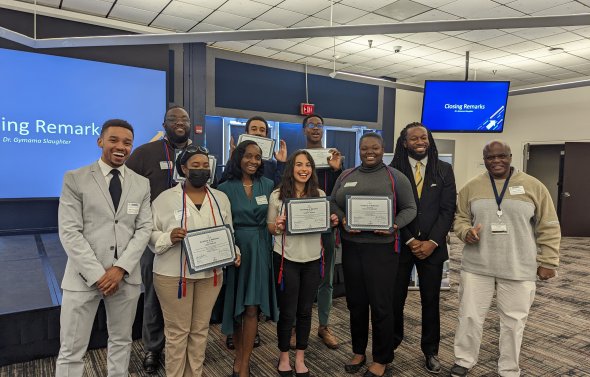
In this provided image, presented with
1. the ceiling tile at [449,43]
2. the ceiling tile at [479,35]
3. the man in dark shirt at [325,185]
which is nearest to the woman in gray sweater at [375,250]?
the man in dark shirt at [325,185]

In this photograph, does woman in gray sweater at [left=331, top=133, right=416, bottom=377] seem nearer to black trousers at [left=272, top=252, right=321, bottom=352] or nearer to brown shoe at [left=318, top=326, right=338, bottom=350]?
black trousers at [left=272, top=252, right=321, bottom=352]

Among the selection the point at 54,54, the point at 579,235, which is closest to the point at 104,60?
the point at 54,54

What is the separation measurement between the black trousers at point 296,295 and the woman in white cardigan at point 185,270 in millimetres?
323

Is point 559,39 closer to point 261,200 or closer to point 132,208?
point 261,200

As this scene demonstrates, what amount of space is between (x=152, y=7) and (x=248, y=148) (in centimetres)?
366

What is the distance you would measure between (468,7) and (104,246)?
484 centimetres

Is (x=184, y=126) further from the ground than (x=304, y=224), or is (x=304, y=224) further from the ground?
(x=184, y=126)

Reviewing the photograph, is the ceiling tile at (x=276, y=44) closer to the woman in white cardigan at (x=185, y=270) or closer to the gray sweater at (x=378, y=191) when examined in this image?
the gray sweater at (x=378, y=191)

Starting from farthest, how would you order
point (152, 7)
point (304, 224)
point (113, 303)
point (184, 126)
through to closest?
point (152, 7), point (184, 126), point (304, 224), point (113, 303)

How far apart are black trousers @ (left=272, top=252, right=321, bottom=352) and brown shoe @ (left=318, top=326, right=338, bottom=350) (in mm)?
579

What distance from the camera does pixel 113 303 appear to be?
1.85m

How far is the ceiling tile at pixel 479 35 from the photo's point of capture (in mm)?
5480

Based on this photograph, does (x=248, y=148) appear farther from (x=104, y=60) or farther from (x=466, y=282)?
(x=104, y=60)

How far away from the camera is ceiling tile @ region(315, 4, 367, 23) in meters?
4.78
